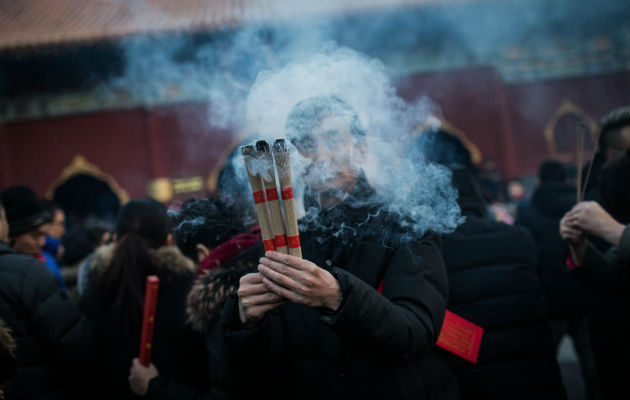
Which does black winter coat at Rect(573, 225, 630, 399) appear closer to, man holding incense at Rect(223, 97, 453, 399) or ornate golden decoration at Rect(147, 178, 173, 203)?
man holding incense at Rect(223, 97, 453, 399)

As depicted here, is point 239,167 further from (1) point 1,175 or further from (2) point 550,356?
(1) point 1,175

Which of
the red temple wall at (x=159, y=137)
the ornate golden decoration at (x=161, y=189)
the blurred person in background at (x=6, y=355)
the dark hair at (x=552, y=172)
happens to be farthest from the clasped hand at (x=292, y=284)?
the ornate golden decoration at (x=161, y=189)

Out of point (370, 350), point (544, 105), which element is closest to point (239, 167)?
point (370, 350)

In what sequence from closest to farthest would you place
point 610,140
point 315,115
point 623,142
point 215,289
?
point 315,115, point 215,289, point 623,142, point 610,140

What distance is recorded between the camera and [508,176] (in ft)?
29.6

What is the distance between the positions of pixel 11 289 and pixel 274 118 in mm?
1178

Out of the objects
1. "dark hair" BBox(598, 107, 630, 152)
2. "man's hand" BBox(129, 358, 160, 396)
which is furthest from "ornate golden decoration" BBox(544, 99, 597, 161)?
"man's hand" BBox(129, 358, 160, 396)

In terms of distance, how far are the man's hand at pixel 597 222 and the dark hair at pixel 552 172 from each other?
1380 mm

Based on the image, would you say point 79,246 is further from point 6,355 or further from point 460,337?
point 460,337

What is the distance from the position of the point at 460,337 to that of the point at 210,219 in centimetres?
111

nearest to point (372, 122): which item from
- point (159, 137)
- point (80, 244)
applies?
point (80, 244)

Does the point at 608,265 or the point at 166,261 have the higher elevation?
the point at 166,261

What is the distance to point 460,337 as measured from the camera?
161 cm

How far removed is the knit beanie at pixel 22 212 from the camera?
2.44 metres
